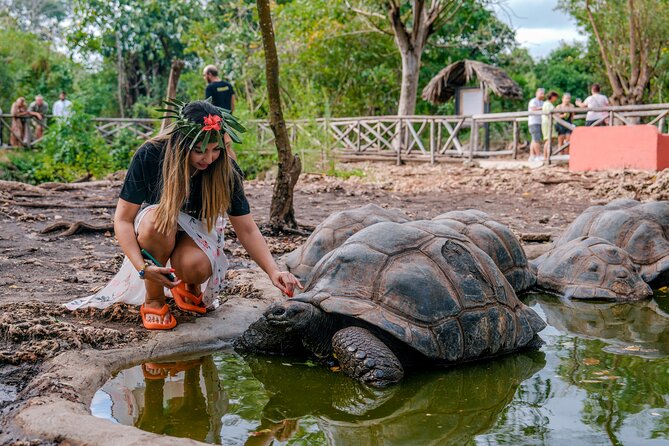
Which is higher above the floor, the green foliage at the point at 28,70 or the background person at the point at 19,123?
the green foliage at the point at 28,70

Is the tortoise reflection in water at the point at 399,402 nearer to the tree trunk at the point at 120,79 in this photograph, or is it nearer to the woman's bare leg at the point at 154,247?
the woman's bare leg at the point at 154,247

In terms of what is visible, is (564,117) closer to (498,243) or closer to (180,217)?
(498,243)

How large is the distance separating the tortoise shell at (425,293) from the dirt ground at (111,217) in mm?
1070

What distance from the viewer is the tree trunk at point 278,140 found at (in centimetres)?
621

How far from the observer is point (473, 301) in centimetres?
350

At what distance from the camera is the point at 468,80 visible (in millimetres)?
19531

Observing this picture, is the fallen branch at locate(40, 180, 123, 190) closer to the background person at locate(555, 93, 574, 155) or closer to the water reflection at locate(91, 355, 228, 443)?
the water reflection at locate(91, 355, 228, 443)

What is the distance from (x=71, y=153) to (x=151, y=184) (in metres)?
11.2

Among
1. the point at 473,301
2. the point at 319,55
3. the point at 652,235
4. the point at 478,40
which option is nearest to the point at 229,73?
the point at 319,55

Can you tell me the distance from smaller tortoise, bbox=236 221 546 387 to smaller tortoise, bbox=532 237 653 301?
1.55 m

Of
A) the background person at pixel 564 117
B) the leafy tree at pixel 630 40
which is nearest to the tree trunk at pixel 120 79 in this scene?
the leafy tree at pixel 630 40

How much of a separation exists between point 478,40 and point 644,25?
5.32m

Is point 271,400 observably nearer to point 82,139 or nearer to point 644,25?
point 82,139

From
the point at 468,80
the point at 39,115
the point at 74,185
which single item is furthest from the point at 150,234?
the point at 468,80
